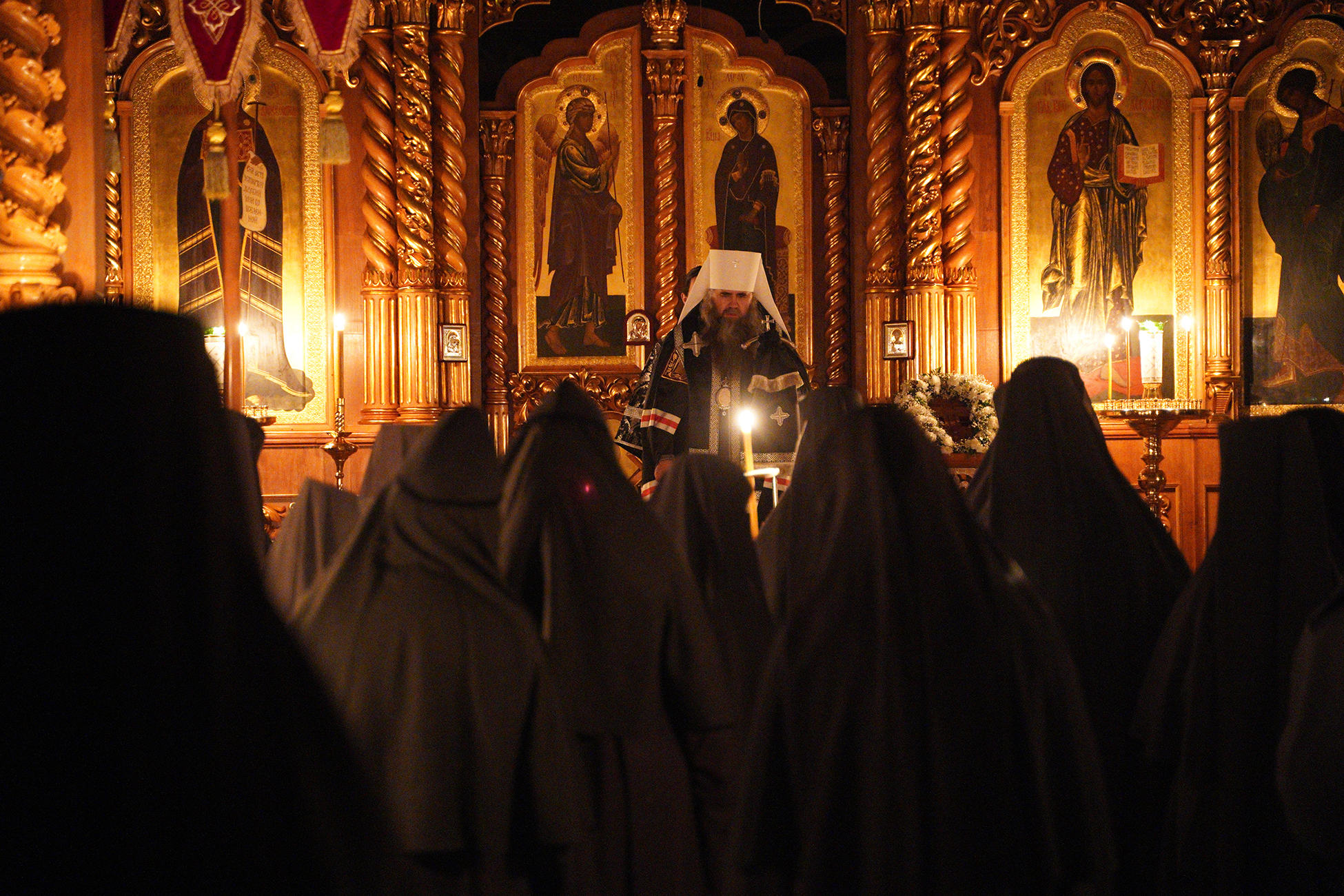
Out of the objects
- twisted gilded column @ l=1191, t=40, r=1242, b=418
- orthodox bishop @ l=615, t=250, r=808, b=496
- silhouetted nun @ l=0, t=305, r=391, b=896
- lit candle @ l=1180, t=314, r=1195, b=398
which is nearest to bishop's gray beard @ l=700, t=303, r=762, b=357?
orthodox bishop @ l=615, t=250, r=808, b=496

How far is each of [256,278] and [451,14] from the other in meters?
2.44

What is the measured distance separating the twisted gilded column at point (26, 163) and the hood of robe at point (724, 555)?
8.50ft

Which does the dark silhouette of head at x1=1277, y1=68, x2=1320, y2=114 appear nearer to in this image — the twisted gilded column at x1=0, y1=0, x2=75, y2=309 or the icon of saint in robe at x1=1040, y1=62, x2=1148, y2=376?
the icon of saint in robe at x1=1040, y1=62, x2=1148, y2=376

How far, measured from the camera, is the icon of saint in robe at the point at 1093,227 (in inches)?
335

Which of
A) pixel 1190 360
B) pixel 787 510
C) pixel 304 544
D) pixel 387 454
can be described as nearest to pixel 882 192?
pixel 1190 360

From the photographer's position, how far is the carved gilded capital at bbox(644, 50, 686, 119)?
8758 mm

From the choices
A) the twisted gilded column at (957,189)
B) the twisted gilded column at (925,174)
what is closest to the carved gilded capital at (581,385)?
the twisted gilded column at (925,174)

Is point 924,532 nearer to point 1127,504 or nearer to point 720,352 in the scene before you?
point 1127,504

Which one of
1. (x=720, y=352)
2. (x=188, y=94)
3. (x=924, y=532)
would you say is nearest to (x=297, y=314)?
(x=188, y=94)

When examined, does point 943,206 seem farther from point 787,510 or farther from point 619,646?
point 619,646

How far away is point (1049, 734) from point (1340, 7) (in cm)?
864

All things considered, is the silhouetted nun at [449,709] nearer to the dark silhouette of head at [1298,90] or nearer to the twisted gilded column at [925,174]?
the twisted gilded column at [925,174]

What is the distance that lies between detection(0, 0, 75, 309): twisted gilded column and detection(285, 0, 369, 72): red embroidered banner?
1509mm

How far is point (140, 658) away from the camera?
3.35 ft
